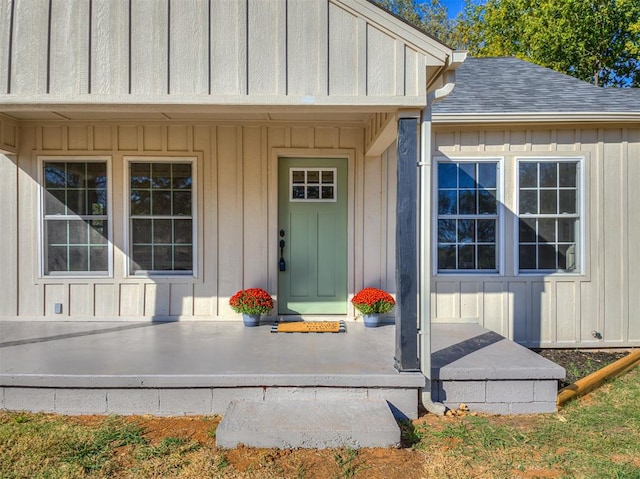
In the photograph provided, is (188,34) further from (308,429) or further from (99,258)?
(99,258)

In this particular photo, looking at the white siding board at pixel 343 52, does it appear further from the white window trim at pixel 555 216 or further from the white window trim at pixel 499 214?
the white window trim at pixel 555 216

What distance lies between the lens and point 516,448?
10.4 ft

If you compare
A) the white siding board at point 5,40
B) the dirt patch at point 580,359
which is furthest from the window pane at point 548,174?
the white siding board at point 5,40

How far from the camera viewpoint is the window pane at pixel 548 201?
5.65 m

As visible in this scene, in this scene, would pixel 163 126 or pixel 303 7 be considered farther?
pixel 163 126

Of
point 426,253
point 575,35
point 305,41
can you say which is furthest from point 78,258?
point 575,35

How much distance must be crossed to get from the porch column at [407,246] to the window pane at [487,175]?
2266 mm

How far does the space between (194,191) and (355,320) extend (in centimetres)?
258

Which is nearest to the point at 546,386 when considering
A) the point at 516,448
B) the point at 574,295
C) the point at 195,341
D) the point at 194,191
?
the point at 516,448

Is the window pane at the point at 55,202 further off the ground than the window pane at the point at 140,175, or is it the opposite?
the window pane at the point at 140,175

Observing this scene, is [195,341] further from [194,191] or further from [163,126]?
[163,126]

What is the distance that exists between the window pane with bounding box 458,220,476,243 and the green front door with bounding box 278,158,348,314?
1.47 meters

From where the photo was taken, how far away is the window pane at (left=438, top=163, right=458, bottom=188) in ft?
18.5

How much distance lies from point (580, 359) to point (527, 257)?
1332 mm
